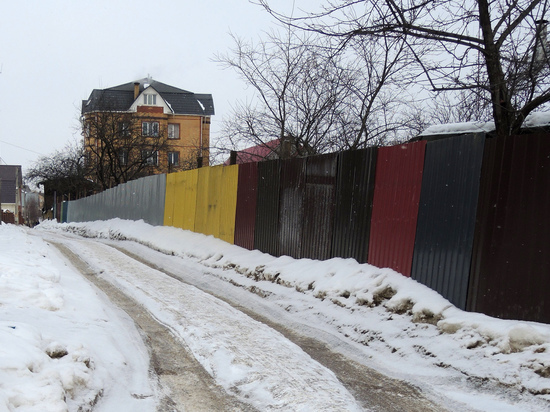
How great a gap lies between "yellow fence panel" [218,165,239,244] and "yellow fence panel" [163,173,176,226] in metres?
4.74

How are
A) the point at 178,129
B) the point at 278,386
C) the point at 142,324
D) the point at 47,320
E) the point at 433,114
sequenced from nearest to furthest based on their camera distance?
the point at 278,386 → the point at 47,320 → the point at 142,324 → the point at 433,114 → the point at 178,129

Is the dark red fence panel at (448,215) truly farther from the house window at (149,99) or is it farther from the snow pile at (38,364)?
the house window at (149,99)

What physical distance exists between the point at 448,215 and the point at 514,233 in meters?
1.10

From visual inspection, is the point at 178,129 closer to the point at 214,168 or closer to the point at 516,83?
the point at 214,168

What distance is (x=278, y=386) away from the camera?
4402mm

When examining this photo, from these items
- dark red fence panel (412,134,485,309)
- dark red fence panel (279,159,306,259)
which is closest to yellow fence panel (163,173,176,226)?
dark red fence panel (279,159,306,259)

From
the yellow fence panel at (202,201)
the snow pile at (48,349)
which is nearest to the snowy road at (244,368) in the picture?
the snow pile at (48,349)

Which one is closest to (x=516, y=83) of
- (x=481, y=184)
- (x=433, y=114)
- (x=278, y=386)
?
(x=481, y=184)

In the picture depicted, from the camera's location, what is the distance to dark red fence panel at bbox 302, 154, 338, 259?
9.63 m

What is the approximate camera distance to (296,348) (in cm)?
570

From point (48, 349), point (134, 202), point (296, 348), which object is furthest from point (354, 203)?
point (134, 202)

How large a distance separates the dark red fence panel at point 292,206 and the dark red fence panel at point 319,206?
0.20m

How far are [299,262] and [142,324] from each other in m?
4.10

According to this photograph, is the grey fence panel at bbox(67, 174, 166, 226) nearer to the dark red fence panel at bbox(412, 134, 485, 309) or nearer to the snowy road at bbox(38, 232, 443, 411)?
the snowy road at bbox(38, 232, 443, 411)
